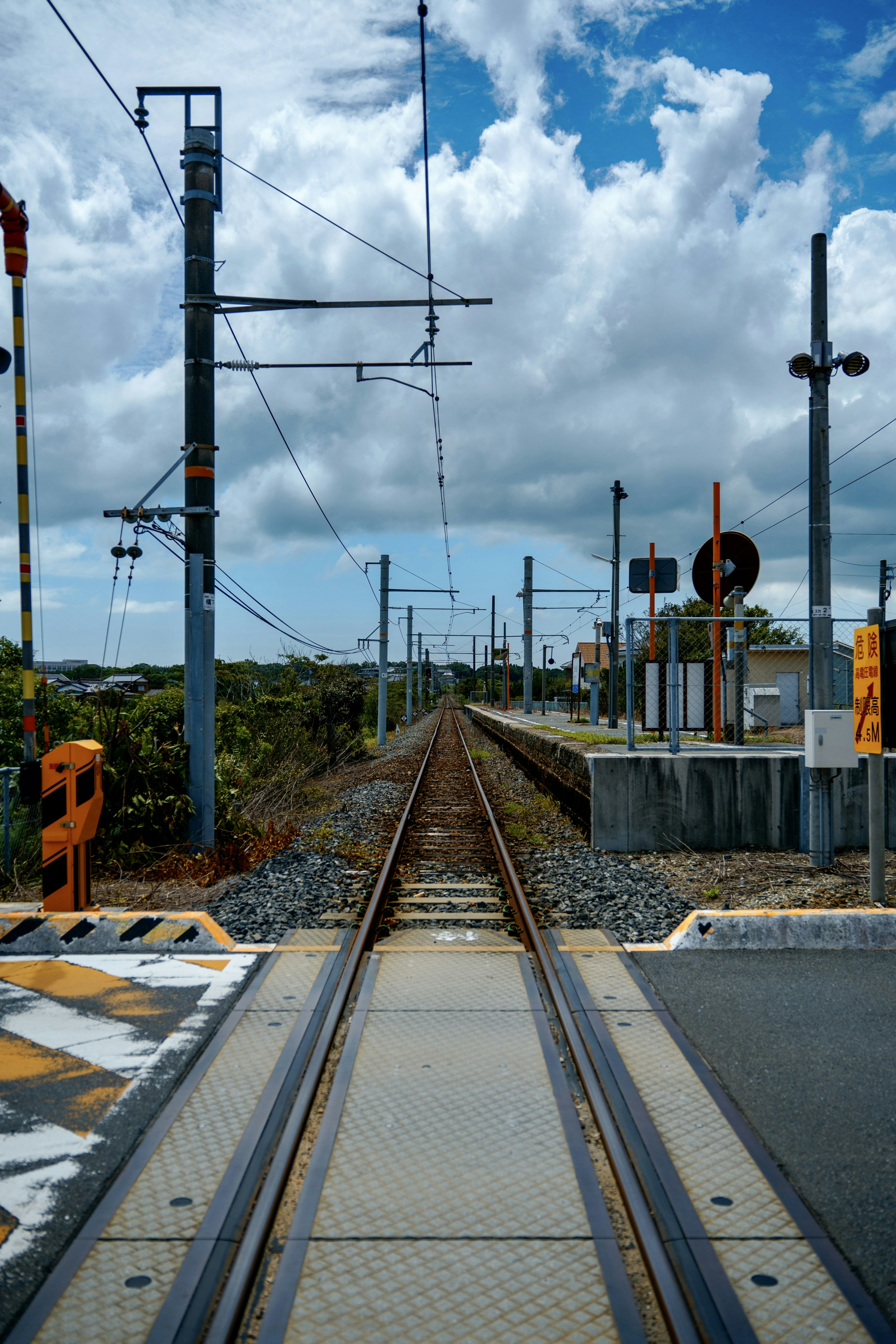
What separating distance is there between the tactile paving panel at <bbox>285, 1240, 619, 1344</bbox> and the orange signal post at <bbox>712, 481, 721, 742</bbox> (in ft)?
27.6

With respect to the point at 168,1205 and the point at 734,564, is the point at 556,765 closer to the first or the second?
the point at 734,564

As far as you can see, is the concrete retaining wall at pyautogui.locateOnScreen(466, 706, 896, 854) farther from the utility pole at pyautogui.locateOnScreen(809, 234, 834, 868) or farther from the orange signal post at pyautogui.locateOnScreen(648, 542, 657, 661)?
the orange signal post at pyautogui.locateOnScreen(648, 542, 657, 661)

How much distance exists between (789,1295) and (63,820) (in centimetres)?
573

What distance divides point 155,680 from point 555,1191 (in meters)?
35.8

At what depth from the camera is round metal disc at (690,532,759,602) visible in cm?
1421

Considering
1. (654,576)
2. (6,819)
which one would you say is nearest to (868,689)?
(6,819)

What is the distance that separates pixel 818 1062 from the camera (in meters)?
4.47

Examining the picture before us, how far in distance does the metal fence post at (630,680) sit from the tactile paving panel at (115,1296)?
26.1 feet

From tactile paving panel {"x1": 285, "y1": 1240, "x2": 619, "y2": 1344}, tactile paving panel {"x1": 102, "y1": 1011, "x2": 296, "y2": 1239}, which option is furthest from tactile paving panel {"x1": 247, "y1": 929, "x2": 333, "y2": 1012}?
tactile paving panel {"x1": 285, "y1": 1240, "x2": 619, "y2": 1344}

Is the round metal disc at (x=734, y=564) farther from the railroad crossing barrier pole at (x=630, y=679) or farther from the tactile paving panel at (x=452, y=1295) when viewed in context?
the tactile paving panel at (x=452, y=1295)

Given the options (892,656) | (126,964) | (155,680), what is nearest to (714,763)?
(892,656)

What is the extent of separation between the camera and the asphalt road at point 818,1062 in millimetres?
3225

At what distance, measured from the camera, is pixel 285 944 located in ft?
21.4

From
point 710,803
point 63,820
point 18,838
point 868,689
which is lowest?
point 18,838
